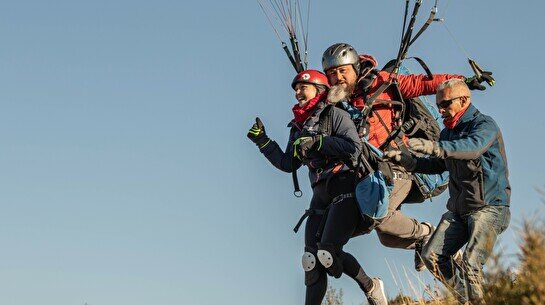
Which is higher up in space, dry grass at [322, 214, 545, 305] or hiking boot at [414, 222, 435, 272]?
hiking boot at [414, 222, 435, 272]

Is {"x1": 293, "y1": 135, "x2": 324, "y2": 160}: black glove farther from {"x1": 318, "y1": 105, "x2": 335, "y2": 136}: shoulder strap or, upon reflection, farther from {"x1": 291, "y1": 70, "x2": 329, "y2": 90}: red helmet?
{"x1": 291, "y1": 70, "x2": 329, "y2": 90}: red helmet

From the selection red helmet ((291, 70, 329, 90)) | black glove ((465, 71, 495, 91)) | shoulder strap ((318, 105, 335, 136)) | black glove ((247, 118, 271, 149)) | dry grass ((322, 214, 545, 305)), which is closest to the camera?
dry grass ((322, 214, 545, 305))

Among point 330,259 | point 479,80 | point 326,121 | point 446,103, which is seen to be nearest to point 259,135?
point 326,121

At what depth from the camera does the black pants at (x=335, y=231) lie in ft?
25.2

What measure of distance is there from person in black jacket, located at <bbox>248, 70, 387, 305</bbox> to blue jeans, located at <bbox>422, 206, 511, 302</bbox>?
34.5 inches

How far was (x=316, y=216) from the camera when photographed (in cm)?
801

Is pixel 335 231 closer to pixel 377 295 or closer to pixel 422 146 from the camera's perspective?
pixel 377 295

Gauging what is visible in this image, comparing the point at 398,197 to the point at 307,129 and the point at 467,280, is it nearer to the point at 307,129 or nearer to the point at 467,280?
the point at 307,129

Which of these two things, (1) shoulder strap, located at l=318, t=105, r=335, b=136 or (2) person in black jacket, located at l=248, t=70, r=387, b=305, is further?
(1) shoulder strap, located at l=318, t=105, r=335, b=136

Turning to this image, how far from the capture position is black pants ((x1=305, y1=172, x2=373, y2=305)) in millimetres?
7676

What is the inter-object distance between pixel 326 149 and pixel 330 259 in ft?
2.91

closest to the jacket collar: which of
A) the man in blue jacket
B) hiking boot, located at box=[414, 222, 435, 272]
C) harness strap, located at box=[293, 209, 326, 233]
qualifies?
the man in blue jacket

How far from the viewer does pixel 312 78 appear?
26.9ft

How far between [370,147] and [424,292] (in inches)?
63.1
